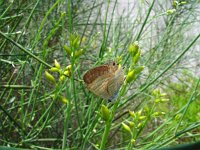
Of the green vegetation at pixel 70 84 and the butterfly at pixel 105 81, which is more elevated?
the butterfly at pixel 105 81

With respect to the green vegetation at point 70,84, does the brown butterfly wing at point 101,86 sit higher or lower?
higher

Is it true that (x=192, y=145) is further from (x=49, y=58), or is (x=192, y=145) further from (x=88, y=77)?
(x=49, y=58)

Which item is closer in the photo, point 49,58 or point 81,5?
point 49,58

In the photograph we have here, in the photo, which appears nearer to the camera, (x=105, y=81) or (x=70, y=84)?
(x=105, y=81)

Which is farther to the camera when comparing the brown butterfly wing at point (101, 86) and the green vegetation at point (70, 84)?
the green vegetation at point (70, 84)

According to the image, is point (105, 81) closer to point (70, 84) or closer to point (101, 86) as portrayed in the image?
point (101, 86)

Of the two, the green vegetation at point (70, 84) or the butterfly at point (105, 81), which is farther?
the green vegetation at point (70, 84)

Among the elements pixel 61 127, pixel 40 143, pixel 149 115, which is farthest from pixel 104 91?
pixel 61 127

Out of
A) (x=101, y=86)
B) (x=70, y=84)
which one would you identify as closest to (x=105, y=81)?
(x=101, y=86)
